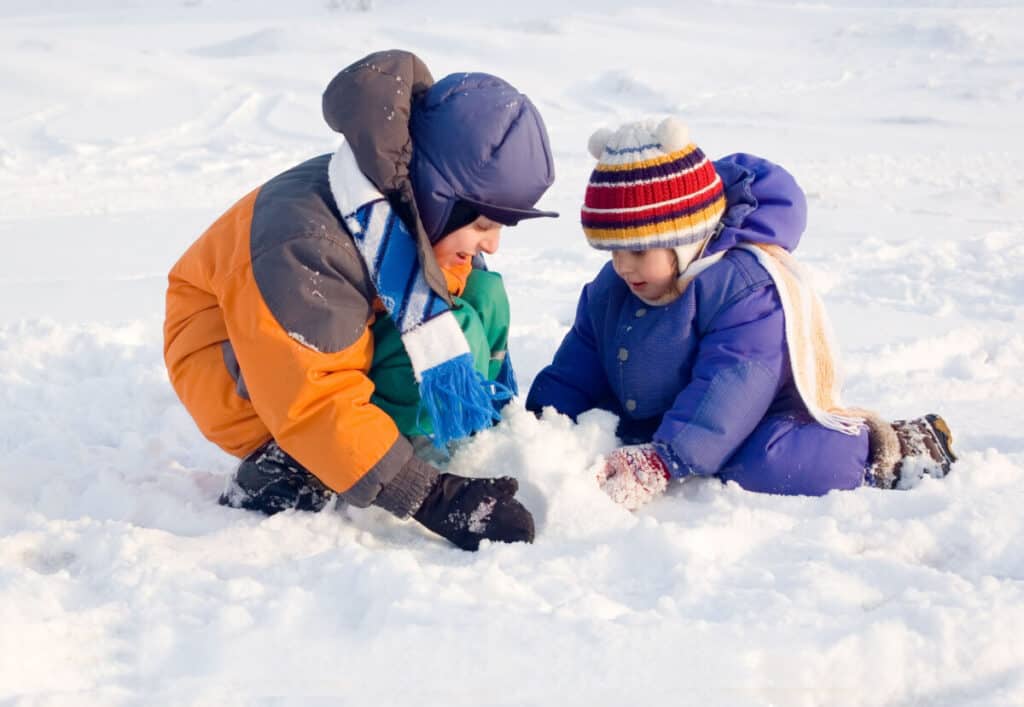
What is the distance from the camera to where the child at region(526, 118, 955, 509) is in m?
2.36

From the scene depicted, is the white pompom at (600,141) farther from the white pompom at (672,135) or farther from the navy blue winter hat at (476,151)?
the navy blue winter hat at (476,151)

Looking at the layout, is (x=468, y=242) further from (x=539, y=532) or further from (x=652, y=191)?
(x=539, y=532)

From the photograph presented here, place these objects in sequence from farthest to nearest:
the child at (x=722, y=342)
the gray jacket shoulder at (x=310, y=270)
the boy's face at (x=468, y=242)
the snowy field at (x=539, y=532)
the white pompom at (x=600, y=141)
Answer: the white pompom at (x=600, y=141), the child at (x=722, y=342), the boy's face at (x=468, y=242), the gray jacket shoulder at (x=310, y=270), the snowy field at (x=539, y=532)

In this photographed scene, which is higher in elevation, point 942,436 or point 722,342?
point 722,342

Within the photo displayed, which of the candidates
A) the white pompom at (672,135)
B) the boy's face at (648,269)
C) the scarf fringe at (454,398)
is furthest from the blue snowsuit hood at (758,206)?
the scarf fringe at (454,398)

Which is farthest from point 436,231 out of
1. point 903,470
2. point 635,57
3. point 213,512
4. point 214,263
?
point 635,57

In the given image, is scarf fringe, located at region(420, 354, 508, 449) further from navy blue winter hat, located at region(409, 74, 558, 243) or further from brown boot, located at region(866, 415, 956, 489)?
brown boot, located at region(866, 415, 956, 489)

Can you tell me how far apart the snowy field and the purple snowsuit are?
13cm

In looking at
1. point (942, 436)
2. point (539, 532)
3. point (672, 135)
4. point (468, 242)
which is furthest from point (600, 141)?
point (942, 436)

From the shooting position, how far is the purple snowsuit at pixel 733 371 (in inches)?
93.0

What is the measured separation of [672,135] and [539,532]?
0.87 m

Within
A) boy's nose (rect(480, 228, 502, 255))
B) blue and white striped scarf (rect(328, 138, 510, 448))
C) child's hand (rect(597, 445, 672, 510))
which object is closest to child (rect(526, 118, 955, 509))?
child's hand (rect(597, 445, 672, 510))

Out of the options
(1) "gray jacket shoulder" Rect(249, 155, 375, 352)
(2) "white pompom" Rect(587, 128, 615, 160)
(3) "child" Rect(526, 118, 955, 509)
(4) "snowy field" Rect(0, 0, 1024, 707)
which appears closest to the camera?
(4) "snowy field" Rect(0, 0, 1024, 707)

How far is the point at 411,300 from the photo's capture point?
216 cm
